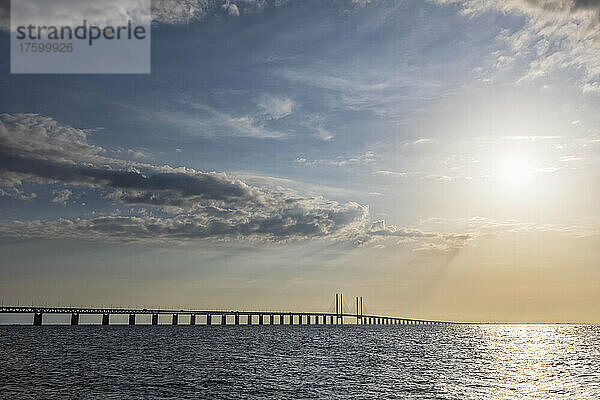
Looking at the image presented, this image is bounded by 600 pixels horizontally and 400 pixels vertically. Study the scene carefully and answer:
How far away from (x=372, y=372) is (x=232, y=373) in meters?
17.0

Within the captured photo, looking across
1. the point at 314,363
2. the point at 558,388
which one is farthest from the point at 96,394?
the point at 558,388

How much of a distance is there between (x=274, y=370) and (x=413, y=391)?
23.1 metres

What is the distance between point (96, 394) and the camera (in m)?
50.7

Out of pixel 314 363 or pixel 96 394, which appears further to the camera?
pixel 314 363

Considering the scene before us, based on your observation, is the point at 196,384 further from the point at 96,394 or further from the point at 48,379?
the point at 48,379

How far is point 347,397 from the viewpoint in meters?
50.7

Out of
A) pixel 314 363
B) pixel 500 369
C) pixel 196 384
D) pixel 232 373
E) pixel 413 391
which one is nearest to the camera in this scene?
pixel 413 391

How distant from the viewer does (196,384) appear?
59000 millimetres

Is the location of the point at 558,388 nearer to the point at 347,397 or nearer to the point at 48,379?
the point at 347,397

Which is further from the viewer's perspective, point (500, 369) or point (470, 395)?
point (500, 369)

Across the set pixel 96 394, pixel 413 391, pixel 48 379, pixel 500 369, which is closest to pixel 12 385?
pixel 48 379

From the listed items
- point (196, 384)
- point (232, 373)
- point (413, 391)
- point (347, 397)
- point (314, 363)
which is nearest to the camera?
point (347, 397)

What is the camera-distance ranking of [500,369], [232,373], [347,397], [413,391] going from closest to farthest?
[347,397] < [413,391] < [232,373] < [500,369]

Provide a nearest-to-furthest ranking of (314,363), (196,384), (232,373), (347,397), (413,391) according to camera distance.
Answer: (347,397) → (413,391) → (196,384) → (232,373) → (314,363)
